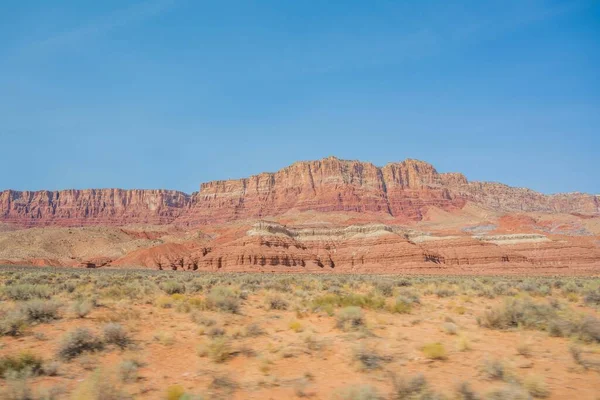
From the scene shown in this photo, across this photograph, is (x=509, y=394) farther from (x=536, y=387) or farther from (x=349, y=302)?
(x=349, y=302)

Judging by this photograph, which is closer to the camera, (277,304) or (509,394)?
(509,394)

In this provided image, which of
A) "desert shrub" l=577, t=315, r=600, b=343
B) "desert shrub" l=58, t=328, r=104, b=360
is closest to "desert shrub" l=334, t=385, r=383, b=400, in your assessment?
"desert shrub" l=58, t=328, r=104, b=360

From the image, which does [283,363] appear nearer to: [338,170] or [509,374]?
[509,374]

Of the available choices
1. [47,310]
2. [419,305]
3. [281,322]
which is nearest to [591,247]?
[419,305]

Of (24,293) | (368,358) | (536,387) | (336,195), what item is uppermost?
(336,195)

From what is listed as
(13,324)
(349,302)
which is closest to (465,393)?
(349,302)

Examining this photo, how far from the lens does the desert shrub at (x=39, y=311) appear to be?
36.3 ft

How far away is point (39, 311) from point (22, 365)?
4.46m

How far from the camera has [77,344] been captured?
8.62 metres

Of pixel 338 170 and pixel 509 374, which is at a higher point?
pixel 338 170

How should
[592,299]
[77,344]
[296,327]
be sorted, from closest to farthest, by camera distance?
1. [77,344]
2. [296,327]
3. [592,299]

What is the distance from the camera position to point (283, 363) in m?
8.48

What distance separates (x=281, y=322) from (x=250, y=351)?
339cm

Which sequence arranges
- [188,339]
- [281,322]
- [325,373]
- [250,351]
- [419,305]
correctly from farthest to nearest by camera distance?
[419,305]
[281,322]
[188,339]
[250,351]
[325,373]
